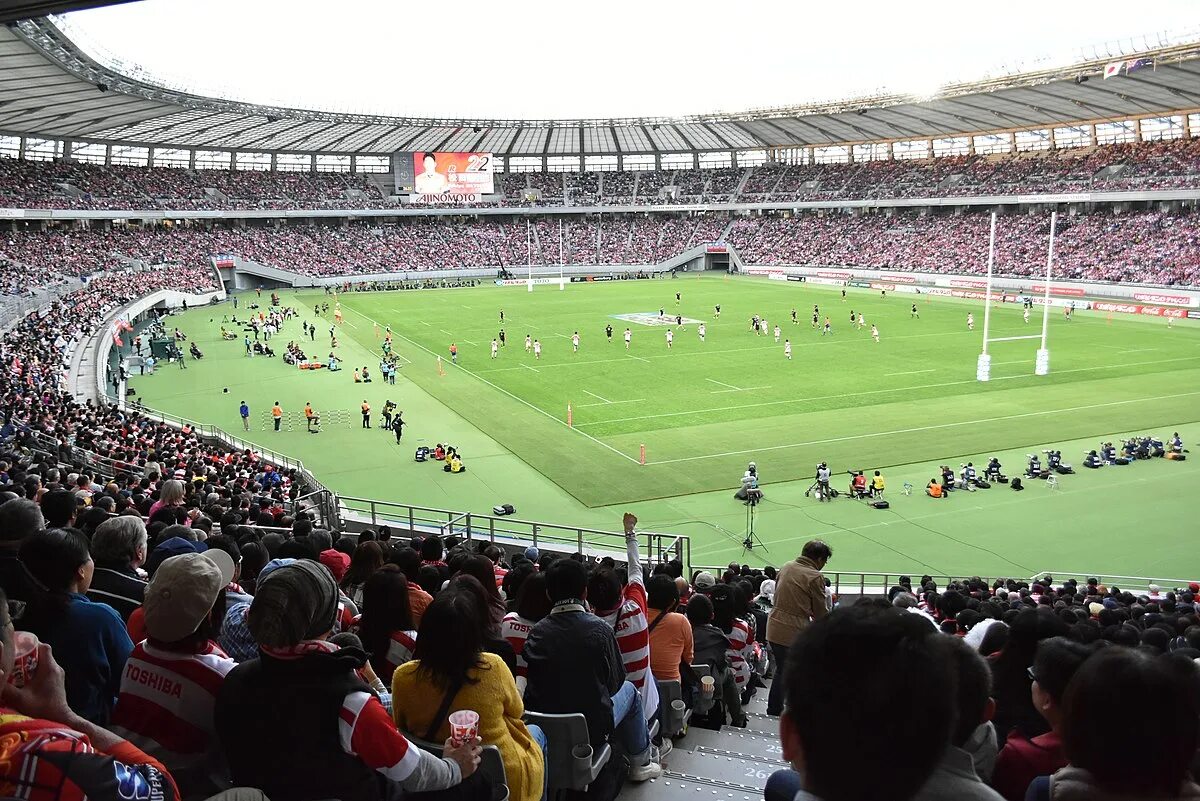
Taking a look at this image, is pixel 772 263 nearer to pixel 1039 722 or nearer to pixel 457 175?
pixel 457 175

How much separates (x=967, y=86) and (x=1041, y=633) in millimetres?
74227

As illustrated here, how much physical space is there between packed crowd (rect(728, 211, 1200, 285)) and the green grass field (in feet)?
43.4

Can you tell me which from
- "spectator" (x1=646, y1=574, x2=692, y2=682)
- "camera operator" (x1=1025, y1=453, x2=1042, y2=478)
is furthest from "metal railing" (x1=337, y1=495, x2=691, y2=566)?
"camera operator" (x1=1025, y1=453, x2=1042, y2=478)

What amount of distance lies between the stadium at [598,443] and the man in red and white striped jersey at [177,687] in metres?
0.02

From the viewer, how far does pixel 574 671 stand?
535 cm

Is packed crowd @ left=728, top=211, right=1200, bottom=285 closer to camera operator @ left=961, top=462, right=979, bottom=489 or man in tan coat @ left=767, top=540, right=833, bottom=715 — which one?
camera operator @ left=961, top=462, right=979, bottom=489

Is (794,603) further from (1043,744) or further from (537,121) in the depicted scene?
(537,121)

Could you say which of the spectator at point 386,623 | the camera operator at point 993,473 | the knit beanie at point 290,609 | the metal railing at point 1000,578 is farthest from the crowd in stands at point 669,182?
the knit beanie at point 290,609

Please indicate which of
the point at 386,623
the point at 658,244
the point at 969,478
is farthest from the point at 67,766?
the point at 658,244

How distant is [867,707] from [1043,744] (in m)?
2.34

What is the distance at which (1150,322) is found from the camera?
5709 centimetres

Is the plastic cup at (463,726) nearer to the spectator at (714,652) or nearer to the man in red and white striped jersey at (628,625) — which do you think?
the man in red and white striped jersey at (628,625)

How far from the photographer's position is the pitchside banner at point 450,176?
104 meters

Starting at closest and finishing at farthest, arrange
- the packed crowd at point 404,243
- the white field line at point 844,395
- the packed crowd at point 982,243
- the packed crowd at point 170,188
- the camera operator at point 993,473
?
the camera operator at point 993,473, the white field line at point 844,395, the packed crowd at point 982,243, the packed crowd at point 170,188, the packed crowd at point 404,243
